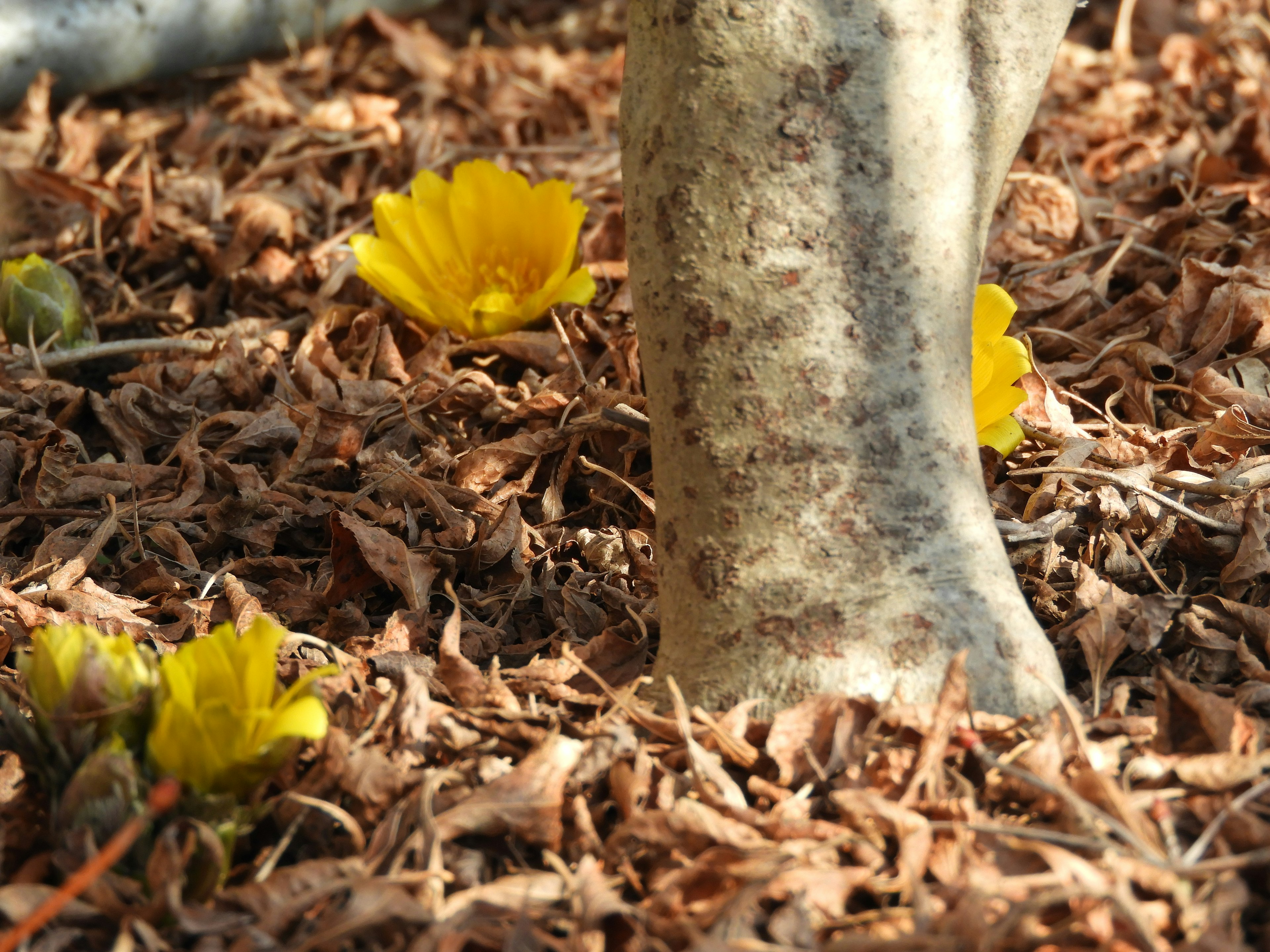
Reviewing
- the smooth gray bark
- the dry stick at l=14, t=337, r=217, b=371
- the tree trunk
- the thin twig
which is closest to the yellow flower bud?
the tree trunk

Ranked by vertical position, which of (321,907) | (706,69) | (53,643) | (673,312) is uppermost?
(706,69)

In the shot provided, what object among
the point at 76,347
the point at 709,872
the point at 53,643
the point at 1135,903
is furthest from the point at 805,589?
the point at 76,347

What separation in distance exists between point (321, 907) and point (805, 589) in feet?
2.23

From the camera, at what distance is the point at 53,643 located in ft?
4.23

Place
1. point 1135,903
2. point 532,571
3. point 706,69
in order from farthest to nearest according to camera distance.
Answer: point 532,571
point 706,69
point 1135,903

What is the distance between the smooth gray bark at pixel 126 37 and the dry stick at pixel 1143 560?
10.1 ft

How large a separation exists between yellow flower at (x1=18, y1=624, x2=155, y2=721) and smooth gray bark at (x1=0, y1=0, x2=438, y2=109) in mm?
2559

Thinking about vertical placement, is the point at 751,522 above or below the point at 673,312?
below

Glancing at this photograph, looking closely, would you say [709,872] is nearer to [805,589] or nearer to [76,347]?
[805,589]

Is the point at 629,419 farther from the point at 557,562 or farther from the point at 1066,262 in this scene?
the point at 1066,262

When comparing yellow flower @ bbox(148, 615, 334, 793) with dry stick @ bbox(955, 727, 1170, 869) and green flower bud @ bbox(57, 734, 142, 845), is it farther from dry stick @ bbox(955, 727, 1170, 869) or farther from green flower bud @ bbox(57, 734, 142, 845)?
dry stick @ bbox(955, 727, 1170, 869)

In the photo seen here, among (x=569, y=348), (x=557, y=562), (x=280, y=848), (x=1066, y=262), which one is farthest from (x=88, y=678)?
(x=1066, y=262)

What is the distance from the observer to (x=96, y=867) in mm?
1004

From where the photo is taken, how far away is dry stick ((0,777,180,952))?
1008 mm
